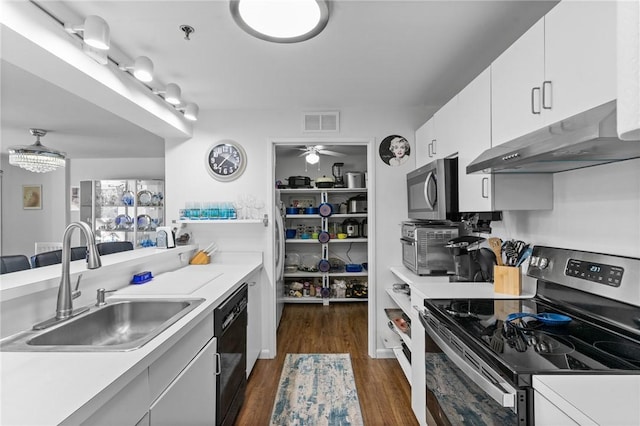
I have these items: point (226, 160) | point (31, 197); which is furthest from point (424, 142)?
point (31, 197)

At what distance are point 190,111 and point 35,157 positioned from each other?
2167 mm

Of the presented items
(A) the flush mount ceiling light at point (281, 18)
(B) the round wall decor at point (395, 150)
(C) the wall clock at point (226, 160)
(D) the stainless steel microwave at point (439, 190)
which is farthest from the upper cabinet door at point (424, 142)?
(C) the wall clock at point (226, 160)

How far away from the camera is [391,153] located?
9.78 ft

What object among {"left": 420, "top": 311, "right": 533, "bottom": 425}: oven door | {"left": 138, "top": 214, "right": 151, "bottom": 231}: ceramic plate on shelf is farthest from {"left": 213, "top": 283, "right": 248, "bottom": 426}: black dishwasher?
{"left": 138, "top": 214, "right": 151, "bottom": 231}: ceramic plate on shelf

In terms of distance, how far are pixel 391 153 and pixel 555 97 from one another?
5.84ft

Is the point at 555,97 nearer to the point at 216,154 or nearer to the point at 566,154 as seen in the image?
the point at 566,154

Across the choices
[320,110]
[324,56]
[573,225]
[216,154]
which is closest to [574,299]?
[573,225]

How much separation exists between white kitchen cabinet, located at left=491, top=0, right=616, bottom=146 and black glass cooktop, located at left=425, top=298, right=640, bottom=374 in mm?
791

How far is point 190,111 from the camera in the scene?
2.73 meters

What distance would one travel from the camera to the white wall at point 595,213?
4.13 feet

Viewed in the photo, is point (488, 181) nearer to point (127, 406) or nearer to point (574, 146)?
point (574, 146)

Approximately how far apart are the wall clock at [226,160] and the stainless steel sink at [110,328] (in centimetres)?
→ 153

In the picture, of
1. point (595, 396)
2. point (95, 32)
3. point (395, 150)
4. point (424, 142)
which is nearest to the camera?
point (595, 396)

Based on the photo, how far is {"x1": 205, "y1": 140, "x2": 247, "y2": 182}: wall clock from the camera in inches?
118
